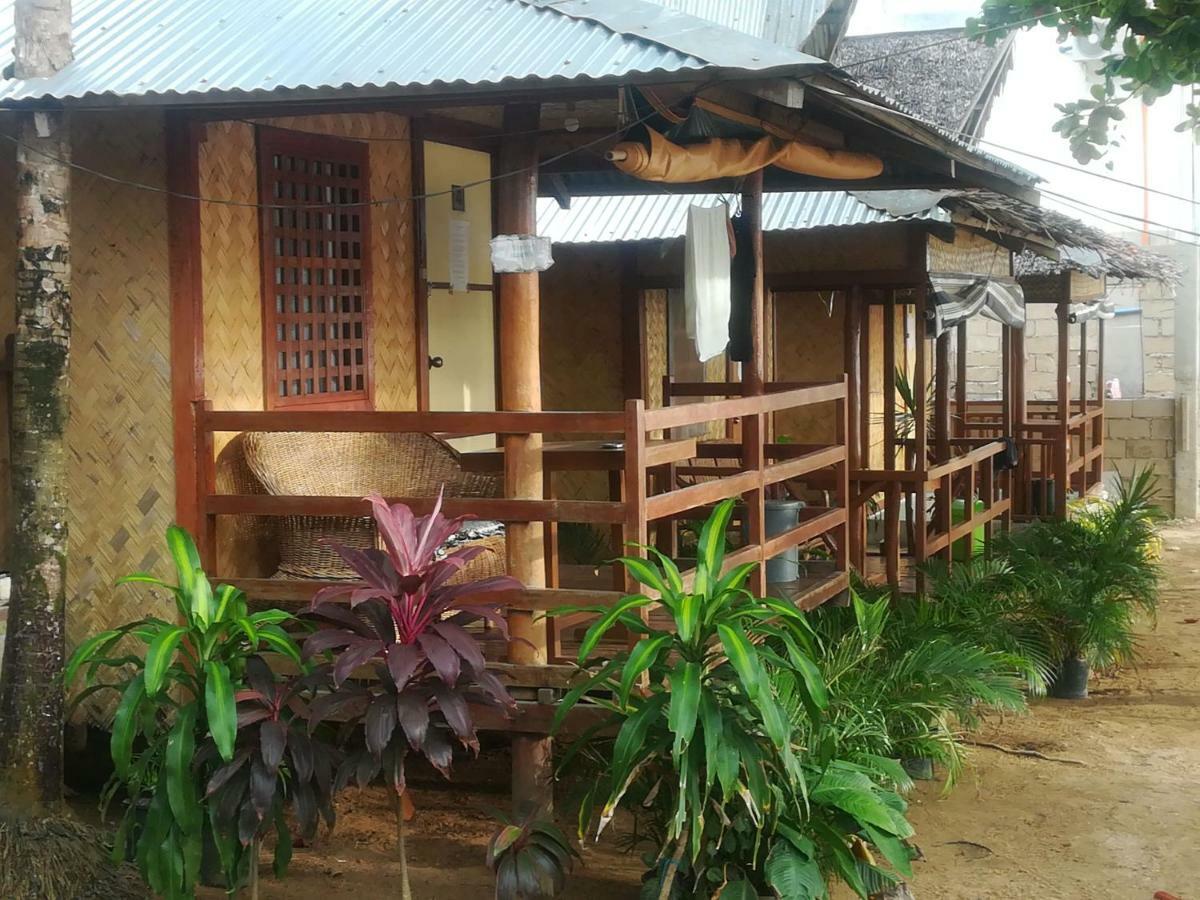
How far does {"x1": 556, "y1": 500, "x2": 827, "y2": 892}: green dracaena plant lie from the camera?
15.0 feet

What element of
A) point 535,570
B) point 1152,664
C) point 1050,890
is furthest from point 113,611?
point 1152,664

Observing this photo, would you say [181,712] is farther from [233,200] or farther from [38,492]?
[233,200]

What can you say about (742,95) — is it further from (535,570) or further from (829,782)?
(829,782)

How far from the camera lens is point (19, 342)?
5145mm

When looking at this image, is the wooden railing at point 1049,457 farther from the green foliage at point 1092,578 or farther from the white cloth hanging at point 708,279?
the white cloth hanging at point 708,279

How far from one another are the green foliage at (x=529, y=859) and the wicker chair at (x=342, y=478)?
142 cm

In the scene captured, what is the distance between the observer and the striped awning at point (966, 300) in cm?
1054

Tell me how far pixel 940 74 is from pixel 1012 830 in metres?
9.61

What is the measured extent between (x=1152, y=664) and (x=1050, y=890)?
4.64 metres

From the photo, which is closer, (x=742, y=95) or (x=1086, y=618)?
(x=742, y=95)

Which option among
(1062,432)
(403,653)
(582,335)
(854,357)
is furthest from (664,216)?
(403,653)

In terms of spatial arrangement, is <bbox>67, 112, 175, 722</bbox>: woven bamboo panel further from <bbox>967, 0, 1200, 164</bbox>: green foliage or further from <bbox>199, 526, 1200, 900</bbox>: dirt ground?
<bbox>967, 0, 1200, 164</bbox>: green foliage

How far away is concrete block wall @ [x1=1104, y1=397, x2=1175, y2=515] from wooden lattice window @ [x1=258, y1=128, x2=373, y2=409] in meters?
13.0

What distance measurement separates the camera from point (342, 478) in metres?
6.55
